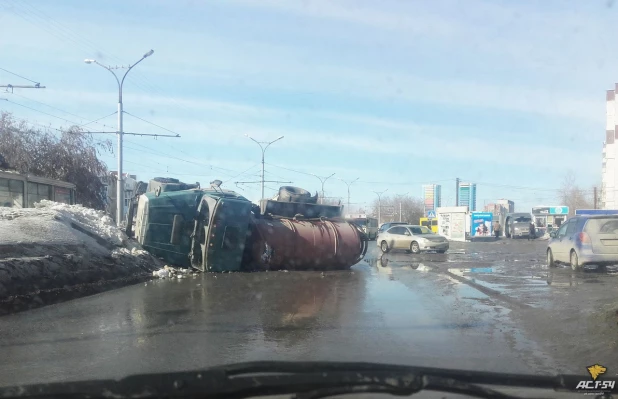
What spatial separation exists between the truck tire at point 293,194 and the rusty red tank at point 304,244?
4.47ft

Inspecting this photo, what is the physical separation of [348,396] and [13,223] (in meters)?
14.0

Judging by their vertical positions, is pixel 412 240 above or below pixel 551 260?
above

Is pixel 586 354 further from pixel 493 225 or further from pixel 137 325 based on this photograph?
pixel 493 225

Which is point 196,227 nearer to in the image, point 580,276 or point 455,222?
point 580,276

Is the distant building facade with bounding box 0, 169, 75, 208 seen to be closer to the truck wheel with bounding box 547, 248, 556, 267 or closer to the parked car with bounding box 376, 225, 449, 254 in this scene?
the parked car with bounding box 376, 225, 449, 254

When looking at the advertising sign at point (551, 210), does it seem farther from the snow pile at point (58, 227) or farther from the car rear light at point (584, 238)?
the snow pile at point (58, 227)

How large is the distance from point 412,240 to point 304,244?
477 inches

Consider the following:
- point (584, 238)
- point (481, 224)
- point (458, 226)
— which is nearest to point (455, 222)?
point (458, 226)

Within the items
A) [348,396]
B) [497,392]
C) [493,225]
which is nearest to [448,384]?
[497,392]

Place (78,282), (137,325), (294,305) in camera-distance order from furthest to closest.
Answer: (78,282), (294,305), (137,325)

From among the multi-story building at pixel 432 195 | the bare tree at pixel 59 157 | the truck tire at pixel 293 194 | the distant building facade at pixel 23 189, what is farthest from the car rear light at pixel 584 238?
the multi-story building at pixel 432 195

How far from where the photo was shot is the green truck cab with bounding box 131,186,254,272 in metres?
16.7

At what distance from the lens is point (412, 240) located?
95.0 feet

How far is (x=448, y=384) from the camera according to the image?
3.65 m
